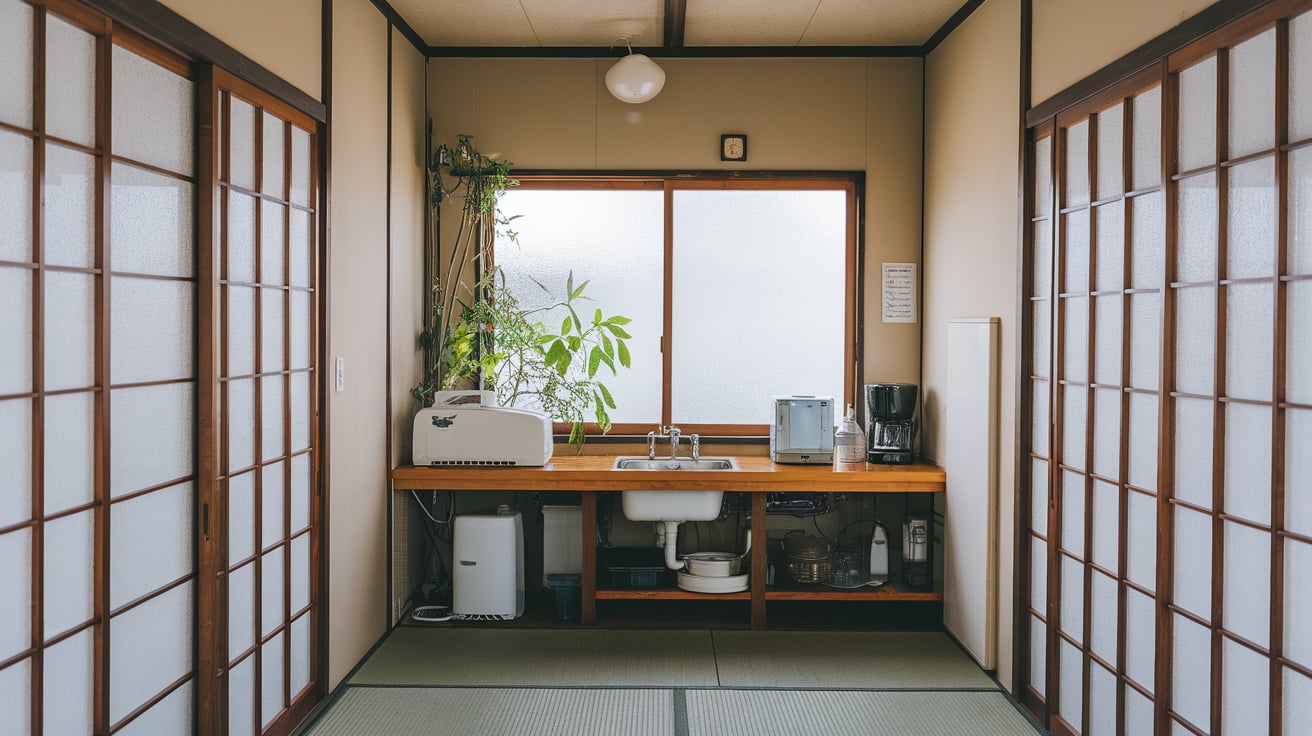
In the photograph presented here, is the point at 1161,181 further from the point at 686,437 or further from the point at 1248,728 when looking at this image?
the point at 686,437

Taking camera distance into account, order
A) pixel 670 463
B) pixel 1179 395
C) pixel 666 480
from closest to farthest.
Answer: pixel 1179 395 < pixel 666 480 < pixel 670 463

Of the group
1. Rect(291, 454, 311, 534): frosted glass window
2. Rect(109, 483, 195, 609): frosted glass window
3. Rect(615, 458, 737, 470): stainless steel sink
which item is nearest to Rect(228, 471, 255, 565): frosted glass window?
Rect(109, 483, 195, 609): frosted glass window

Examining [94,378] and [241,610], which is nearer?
[94,378]

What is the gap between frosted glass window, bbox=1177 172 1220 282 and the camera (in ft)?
7.59

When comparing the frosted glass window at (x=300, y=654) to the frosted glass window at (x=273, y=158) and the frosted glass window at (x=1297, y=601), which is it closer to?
the frosted glass window at (x=273, y=158)

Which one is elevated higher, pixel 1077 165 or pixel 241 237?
pixel 1077 165

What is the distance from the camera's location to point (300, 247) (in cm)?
319

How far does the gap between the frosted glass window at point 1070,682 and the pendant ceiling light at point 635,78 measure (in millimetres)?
2802

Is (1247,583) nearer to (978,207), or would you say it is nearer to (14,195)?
(978,207)

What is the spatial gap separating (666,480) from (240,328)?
6.38ft

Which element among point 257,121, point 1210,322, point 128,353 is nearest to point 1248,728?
point 1210,322

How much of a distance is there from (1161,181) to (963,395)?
153 cm

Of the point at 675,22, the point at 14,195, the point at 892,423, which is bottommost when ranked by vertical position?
the point at 892,423

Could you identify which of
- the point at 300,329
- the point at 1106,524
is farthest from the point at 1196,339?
the point at 300,329
